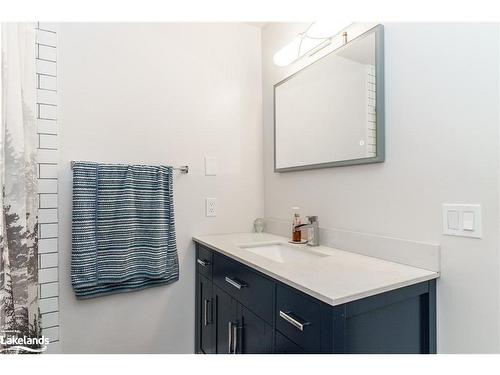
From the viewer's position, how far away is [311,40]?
1549mm

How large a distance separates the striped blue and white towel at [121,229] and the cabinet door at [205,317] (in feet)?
0.55

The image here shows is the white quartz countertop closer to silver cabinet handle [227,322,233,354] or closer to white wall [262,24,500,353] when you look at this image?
white wall [262,24,500,353]

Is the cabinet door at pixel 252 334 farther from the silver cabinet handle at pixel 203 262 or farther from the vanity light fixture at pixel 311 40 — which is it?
the vanity light fixture at pixel 311 40

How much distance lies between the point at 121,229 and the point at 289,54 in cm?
129

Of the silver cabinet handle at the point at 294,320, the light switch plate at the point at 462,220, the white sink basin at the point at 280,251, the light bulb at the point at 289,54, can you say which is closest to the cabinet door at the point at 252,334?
the silver cabinet handle at the point at 294,320

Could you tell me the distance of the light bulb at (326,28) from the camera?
138 cm

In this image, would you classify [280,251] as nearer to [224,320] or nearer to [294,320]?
[224,320]

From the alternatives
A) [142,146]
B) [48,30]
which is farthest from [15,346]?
[48,30]

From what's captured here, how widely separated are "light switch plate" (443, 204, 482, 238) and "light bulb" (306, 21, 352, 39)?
3.00 ft

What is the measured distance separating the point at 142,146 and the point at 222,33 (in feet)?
2.96

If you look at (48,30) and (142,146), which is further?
(142,146)

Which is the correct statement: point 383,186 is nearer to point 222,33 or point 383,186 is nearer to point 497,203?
point 497,203

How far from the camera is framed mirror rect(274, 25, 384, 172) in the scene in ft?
4.20

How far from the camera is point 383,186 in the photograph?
4.13ft
